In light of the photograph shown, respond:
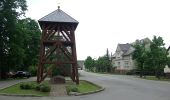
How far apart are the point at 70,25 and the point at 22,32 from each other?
2084 cm

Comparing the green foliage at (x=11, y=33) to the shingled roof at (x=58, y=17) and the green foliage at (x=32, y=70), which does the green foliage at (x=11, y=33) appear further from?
the shingled roof at (x=58, y=17)

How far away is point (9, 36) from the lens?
47.1 m

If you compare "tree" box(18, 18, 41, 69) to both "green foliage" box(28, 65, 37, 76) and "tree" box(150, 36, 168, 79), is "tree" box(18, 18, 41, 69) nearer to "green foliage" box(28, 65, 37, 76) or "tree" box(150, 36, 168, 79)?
"green foliage" box(28, 65, 37, 76)

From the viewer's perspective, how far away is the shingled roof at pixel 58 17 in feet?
94.6

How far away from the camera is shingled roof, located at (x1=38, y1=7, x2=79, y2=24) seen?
2883cm

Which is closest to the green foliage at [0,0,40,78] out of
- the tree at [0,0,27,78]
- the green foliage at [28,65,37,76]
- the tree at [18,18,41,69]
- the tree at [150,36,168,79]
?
the tree at [0,0,27,78]

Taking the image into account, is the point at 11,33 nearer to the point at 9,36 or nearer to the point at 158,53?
the point at 9,36

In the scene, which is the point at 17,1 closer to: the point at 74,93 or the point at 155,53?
the point at 155,53

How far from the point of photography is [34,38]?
62594 millimetres

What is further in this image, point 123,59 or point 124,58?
point 123,59

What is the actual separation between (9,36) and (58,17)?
1985cm

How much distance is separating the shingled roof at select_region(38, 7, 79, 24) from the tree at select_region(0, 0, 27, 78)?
17.3m

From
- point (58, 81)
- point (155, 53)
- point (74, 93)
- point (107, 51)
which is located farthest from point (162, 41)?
point (107, 51)

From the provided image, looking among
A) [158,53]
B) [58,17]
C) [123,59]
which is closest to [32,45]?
[158,53]
